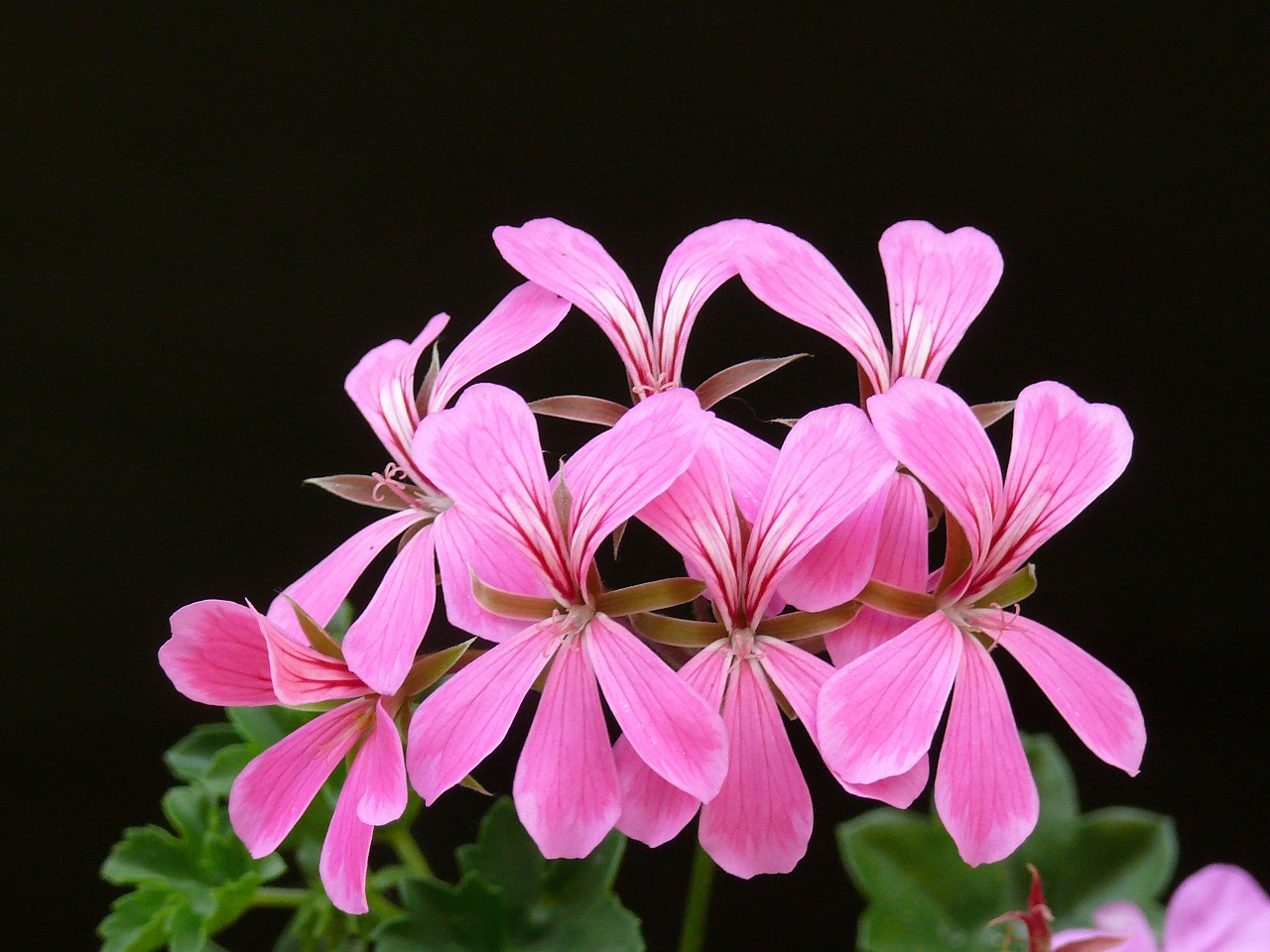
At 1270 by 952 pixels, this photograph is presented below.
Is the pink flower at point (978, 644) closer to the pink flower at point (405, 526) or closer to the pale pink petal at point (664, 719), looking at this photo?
the pale pink petal at point (664, 719)

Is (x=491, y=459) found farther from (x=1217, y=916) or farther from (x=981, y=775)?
(x=1217, y=916)

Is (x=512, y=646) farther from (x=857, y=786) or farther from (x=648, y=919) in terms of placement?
Result: (x=648, y=919)

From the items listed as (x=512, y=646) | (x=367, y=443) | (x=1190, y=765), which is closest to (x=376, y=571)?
(x=367, y=443)

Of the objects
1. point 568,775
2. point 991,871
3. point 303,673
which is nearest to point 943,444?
point 568,775

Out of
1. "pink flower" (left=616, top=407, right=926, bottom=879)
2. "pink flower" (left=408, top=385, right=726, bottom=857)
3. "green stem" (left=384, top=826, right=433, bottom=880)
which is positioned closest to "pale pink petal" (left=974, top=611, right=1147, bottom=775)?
"pink flower" (left=616, top=407, right=926, bottom=879)

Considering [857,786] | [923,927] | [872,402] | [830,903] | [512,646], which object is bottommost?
[830,903]

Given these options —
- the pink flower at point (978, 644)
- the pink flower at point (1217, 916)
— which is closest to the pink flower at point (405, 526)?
the pink flower at point (978, 644)
